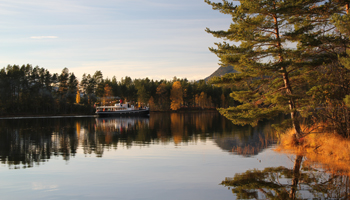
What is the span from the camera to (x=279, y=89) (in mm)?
18188

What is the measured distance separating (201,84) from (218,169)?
394ft

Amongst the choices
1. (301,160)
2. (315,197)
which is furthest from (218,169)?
(315,197)

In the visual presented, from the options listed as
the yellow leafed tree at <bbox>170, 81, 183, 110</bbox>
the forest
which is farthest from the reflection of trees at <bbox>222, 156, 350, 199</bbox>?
the yellow leafed tree at <bbox>170, 81, 183, 110</bbox>

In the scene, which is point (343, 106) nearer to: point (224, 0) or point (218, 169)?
point (218, 169)

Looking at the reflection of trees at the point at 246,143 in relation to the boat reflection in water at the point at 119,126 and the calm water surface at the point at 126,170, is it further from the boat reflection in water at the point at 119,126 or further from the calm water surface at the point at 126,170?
the boat reflection in water at the point at 119,126

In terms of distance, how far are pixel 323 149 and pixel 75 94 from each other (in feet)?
303

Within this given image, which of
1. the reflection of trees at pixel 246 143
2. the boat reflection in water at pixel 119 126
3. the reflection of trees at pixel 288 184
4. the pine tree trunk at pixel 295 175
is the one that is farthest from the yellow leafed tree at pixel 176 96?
the reflection of trees at pixel 288 184

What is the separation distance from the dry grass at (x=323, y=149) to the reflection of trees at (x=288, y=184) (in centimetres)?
123

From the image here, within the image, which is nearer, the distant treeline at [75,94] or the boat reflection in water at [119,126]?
the boat reflection in water at [119,126]

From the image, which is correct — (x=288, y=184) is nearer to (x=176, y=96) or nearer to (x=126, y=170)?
(x=126, y=170)

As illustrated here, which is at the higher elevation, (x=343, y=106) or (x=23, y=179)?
(x=343, y=106)

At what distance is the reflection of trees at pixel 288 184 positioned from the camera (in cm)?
988

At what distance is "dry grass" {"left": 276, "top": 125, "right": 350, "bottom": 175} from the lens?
13722 millimetres

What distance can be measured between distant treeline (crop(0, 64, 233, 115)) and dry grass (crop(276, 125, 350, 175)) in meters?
75.6
